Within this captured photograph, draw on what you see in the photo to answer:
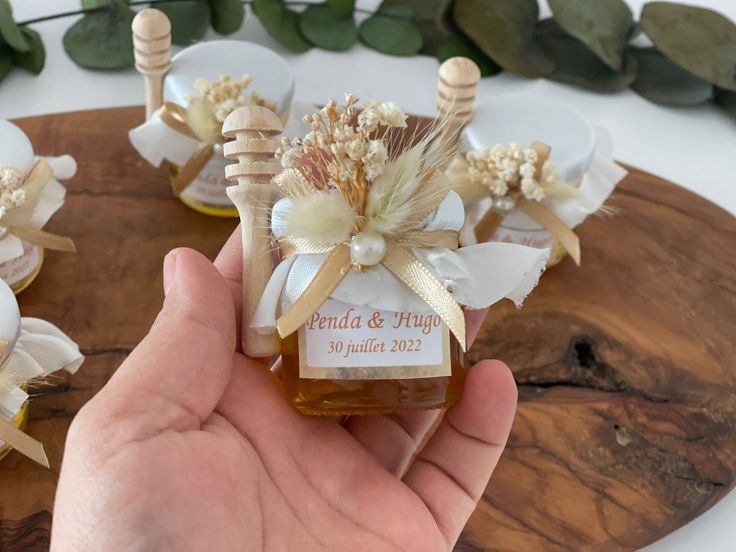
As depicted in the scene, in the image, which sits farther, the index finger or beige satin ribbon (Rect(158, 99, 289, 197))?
beige satin ribbon (Rect(158, 99, 289, 197))

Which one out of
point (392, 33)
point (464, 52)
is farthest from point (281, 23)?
point (464, 52)

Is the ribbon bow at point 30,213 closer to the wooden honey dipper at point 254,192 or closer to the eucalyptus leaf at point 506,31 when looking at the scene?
the wooden honey dipper at point 254,192

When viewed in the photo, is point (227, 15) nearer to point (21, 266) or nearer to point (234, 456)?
point (21, 266)

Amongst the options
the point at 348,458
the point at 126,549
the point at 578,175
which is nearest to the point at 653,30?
the point at 578,175

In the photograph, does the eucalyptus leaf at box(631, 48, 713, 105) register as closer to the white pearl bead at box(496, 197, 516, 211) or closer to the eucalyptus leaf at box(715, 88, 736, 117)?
the eucalyptus leaf at box(715, 88, 736, 117)

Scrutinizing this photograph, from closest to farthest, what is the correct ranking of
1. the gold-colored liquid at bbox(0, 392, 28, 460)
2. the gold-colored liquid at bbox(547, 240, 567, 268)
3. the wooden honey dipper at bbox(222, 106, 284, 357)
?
the wooden honey dipper at bbox(222, 106, 284, 357) < the gold-colored liquid at bbox(0, 392, 28, 460) < the gold-colored liquid at bbox(547, 240, 567, 268)

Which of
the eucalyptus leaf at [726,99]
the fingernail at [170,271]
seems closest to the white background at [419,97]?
the eucalyptus leaf at [726,99]

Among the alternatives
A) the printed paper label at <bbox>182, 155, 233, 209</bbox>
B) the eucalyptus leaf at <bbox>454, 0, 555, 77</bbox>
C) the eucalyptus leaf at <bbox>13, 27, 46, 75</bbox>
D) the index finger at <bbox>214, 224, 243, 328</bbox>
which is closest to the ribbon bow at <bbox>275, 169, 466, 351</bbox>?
the index finger at <bbox>214, 224, 243, 328</bbox>
